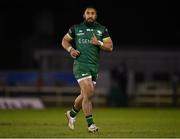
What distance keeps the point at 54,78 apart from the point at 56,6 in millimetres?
15435

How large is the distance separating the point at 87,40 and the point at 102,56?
27.1 m

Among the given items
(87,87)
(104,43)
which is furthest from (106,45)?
(87,87)

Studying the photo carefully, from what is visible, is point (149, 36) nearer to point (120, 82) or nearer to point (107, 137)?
point (120, 82)

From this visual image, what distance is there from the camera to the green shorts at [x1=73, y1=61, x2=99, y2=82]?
16156 millimetres

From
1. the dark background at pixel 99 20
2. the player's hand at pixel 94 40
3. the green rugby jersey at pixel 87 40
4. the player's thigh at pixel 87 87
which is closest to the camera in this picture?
the player's thigh at pixel 87 87

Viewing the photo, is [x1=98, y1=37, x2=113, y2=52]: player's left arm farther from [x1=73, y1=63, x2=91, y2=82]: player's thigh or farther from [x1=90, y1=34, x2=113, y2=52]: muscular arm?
[x1=73, y1=63, x2=91, y2=82]: player's thigh

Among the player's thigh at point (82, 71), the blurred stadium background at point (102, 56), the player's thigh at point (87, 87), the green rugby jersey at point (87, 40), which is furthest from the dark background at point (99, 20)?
the player's thigh at point (87, 87)

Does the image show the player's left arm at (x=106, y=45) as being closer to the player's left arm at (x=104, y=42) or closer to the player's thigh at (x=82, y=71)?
the player's left arm at (x=104, y=42)

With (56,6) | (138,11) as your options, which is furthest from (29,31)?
(138,11)

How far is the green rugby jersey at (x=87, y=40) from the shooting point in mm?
16250

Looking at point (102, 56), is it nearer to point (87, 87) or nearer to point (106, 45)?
point (106, 45)

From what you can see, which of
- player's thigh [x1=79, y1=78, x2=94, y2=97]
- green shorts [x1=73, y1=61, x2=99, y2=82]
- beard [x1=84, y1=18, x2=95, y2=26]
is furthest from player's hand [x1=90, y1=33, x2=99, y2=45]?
player's thigh [x1=79, y1=78, x2=94, y2=97]

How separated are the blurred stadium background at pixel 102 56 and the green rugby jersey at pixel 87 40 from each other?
550 inches

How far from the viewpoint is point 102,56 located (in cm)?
4334
